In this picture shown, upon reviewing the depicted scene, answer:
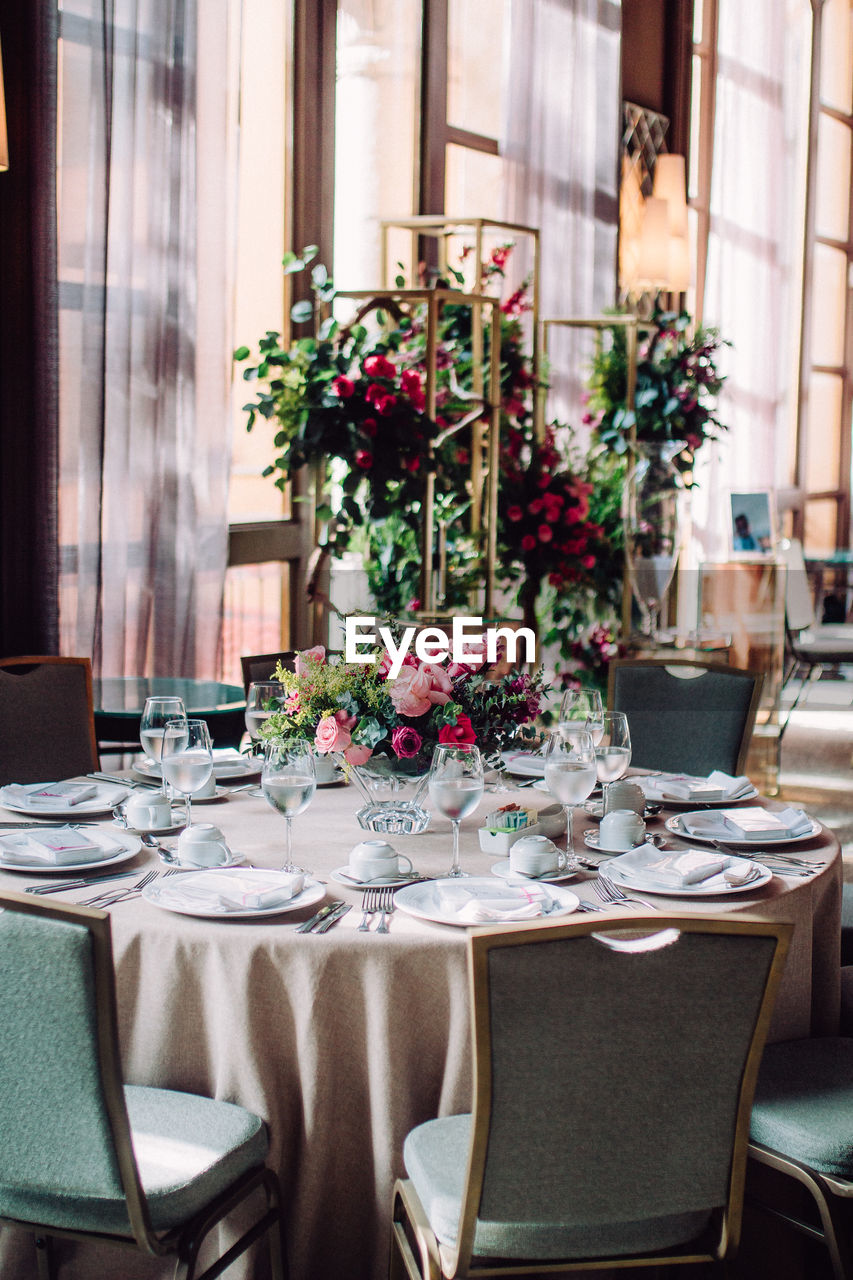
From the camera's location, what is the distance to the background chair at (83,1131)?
131 cm

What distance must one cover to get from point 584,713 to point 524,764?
0.47 m

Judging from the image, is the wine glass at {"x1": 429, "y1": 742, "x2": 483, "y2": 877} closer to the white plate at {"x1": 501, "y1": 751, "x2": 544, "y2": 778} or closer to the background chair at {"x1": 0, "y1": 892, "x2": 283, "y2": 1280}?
the background chair at {"x1": 0, "y1": 892, "x2": 283, "y2": 1280}

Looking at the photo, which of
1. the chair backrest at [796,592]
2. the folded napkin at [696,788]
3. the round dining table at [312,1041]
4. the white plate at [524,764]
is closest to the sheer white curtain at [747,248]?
the chair backrest at [796,592]

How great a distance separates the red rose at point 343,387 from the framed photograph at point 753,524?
3266mm

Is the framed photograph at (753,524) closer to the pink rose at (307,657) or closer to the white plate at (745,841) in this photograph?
the white plate at (745,841)

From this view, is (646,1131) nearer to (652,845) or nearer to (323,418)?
(652,845)

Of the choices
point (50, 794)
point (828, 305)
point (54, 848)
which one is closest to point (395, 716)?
point (54, 848)

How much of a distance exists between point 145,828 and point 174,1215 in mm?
675

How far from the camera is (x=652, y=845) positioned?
6.15 feet

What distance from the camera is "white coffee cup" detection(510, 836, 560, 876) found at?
5.85ft

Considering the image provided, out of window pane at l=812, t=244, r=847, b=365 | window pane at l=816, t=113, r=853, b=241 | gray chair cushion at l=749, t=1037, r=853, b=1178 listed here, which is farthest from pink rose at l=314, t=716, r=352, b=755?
window pane at l=816, t=113, r=853, b=241

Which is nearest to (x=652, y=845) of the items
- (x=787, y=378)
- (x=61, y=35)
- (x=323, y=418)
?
(x=323, y=418)

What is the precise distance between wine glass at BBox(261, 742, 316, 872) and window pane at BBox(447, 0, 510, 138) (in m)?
3.90

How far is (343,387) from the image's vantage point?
140 inches
